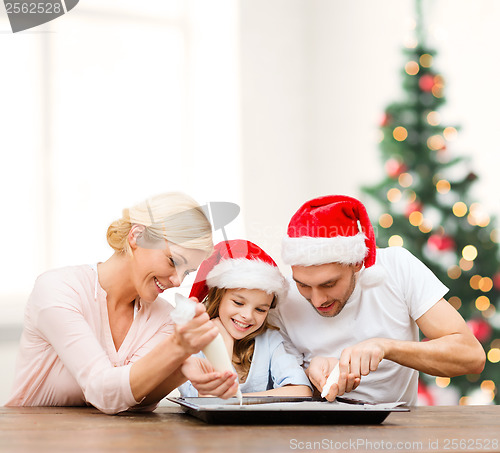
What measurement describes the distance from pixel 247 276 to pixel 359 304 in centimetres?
37

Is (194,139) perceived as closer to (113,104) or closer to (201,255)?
(113,104)

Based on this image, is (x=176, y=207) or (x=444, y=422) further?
(x=176, y=207)

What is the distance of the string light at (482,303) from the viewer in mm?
3182

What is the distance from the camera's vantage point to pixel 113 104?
3.77 m

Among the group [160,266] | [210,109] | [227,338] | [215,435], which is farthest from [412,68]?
[215,435]

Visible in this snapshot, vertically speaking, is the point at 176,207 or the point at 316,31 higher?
the point at 316,31

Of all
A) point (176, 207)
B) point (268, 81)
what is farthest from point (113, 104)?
point (176, 207)

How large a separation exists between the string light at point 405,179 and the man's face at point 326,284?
1620 millimetres

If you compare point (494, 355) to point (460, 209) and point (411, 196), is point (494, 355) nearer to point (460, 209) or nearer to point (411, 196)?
point (460, 209)

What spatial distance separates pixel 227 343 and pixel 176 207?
0.41 meters

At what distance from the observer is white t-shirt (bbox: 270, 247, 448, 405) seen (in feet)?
6.11

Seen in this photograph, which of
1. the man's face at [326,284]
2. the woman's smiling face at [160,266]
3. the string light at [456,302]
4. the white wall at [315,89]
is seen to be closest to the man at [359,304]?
the man's face at [326,284]

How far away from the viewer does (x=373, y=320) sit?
1890 mm

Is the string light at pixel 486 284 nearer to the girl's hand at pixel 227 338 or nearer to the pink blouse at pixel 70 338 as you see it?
the girl's hand at pixel 227 338
